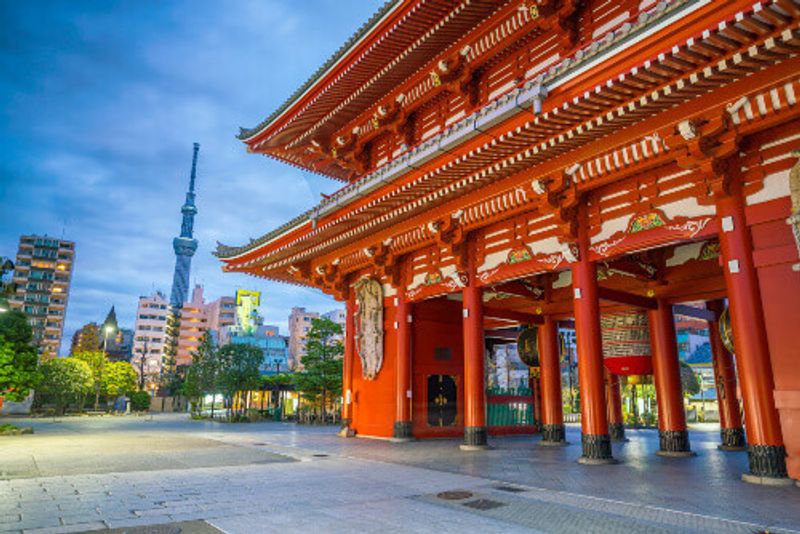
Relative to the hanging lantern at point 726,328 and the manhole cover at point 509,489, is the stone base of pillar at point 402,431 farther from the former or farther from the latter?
the hanging lantern at point 726,328

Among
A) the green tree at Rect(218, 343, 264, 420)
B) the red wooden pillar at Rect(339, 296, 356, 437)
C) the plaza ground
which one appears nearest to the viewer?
the plaza ground

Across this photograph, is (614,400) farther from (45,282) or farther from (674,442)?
(45,282)

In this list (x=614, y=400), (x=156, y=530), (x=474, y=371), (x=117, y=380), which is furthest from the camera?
(x=117, y=380)

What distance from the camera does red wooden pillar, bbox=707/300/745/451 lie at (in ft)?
47.1

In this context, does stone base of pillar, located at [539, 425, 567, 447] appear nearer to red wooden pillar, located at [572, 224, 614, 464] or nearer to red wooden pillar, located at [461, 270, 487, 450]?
red wooden pillar, located at [461, 270, 487, 450]

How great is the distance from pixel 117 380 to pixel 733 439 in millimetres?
60483

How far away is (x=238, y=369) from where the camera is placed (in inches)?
1401

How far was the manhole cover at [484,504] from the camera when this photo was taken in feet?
21.8

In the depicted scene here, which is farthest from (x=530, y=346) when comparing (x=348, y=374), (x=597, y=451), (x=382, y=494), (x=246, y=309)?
(x=246, y=309)

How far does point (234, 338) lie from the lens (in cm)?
11075

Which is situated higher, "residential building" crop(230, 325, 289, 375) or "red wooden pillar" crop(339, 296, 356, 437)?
"residential building" crop(230, 325, 289, 375)

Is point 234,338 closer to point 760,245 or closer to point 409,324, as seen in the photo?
point 409,324

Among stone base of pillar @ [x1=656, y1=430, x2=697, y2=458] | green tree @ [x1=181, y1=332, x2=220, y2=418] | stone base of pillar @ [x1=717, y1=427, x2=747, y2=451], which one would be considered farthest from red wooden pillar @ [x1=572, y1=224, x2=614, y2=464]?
green tree @ [x1=181, y1=332, x2=220, y2=418]

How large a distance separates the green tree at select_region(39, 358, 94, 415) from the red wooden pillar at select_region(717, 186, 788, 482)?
161ft
